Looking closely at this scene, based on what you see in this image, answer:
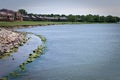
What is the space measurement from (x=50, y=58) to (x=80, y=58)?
441cm

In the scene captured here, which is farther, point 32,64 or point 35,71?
point 32,64

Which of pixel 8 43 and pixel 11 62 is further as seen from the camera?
pixel 8 43

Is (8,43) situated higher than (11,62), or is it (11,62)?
(8,43)

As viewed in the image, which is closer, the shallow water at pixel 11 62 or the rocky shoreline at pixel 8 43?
the shallow water at pixel 11 62

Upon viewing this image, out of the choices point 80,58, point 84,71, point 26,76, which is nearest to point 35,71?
point 26,76

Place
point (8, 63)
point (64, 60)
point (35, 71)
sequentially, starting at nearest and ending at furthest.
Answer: point (35, 71)
point (8, 63)
point (64, 60)

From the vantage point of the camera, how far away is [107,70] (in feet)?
113

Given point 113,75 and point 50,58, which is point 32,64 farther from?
point 113,75

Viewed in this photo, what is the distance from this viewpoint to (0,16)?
18150cm

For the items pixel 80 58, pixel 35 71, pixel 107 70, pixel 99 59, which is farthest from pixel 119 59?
pixel 35 71

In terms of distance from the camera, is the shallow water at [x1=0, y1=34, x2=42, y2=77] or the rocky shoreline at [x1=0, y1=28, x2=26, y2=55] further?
the rocky shoreline at [x1=0, y1=28, x2=26, y2=55]

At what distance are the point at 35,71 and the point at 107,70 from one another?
834 cm

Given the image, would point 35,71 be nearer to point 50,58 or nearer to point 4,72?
point 4,72

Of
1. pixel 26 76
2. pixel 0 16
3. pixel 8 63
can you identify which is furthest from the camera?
pixel 0 16
